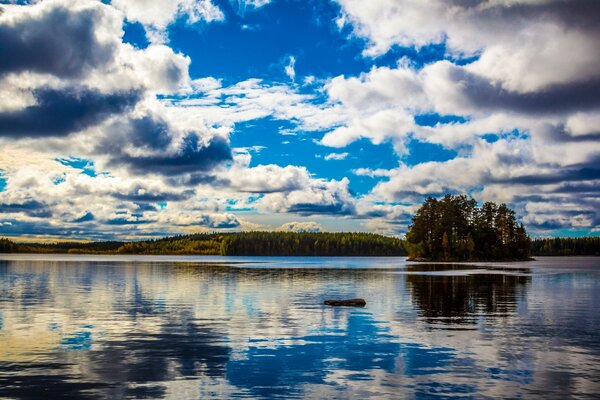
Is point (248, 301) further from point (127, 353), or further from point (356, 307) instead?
point (127, 353)

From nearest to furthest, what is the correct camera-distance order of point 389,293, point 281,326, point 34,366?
point 34,366
point 281,326
point 389,293

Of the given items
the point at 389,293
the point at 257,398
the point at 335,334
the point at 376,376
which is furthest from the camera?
the point at 389,293

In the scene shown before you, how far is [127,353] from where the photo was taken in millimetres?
29578

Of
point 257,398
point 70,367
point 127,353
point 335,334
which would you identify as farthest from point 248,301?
point 257,398

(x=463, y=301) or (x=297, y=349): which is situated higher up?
Answer: (x=297, y=349)

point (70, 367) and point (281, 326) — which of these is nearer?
point (70, 367)

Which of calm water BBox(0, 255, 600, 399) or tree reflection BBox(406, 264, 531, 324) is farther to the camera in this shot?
tree reflection BBox(406, 264, 531, 324)

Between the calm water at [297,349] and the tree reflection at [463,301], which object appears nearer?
the calm water at [297,349]

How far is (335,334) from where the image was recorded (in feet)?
→ 120

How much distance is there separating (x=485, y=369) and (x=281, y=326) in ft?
56.6

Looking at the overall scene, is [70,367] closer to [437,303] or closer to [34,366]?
[34,366]

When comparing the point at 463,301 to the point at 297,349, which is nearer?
the point at 297,349

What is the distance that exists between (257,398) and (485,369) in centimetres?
1138

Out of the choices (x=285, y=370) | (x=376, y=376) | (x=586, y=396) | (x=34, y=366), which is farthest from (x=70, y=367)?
(x=586, y=396)
